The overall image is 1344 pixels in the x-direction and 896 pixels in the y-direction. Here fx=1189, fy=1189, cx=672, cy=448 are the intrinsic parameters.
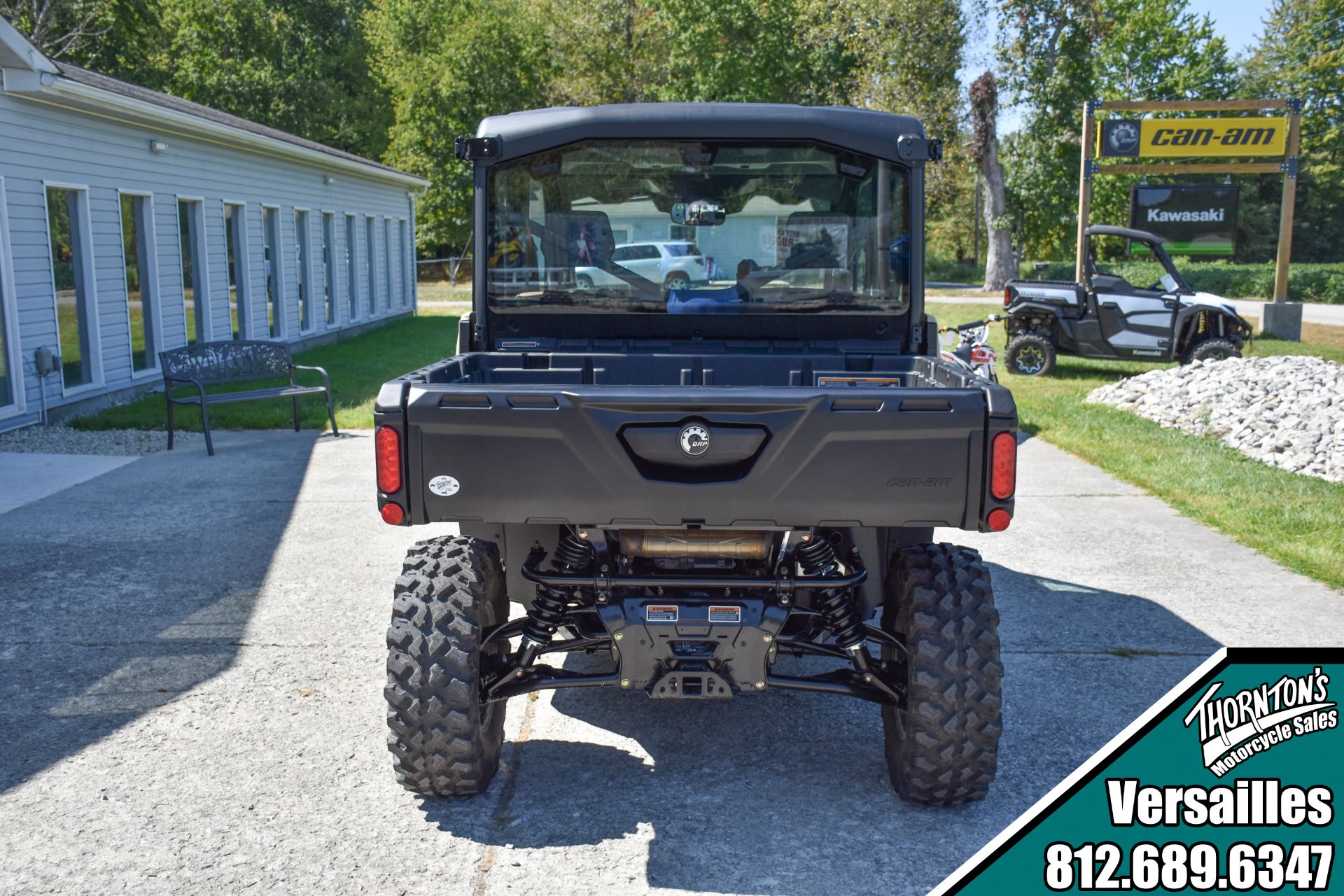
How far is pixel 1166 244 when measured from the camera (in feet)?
66.9

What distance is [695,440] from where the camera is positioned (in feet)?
11.1

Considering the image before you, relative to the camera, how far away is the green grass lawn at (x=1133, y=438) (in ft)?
24.0

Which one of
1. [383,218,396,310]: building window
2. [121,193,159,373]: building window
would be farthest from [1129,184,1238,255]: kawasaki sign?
[121,193,159,373]: building window

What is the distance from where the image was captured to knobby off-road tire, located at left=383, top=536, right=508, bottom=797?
3.64m

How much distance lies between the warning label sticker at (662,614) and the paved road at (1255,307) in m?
24.9

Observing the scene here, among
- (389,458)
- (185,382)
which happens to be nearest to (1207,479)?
(389,458)

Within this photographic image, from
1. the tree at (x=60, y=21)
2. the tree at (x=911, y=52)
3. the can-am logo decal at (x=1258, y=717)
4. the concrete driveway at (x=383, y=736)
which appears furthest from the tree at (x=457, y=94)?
the can-am logo decal at (x=1258, y=717)

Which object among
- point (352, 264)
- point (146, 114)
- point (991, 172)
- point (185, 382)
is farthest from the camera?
point (991, 172)

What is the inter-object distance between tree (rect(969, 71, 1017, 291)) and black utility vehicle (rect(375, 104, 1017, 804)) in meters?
31.4

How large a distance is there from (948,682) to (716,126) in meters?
2.46

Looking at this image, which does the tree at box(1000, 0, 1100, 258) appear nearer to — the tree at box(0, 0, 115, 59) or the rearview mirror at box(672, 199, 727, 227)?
the tree at box(0, 0, 115, 59)

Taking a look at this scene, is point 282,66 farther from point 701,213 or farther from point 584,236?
point 701,213

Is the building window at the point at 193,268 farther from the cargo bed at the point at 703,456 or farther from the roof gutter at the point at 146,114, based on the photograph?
the cargo bed at the point at 703,456

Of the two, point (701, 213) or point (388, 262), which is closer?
point (701, 213)
